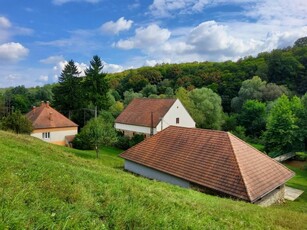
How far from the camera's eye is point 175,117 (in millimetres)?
41375

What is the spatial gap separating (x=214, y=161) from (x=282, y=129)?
2697 centimetres

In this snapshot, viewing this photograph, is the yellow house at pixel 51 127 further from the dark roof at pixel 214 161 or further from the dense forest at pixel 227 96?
Result: the dark roof at pixel 214 161

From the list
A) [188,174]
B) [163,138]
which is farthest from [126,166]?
[188,174]

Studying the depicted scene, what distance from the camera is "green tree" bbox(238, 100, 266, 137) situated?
56.9 m

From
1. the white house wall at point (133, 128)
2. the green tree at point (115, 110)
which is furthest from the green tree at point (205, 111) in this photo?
the green tree at point (115, 110)

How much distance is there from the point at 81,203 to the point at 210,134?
16.8 metres

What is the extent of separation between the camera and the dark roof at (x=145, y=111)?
135ft

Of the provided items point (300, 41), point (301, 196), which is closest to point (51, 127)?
point (301, 196)

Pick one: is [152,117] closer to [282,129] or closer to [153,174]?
[153,174]

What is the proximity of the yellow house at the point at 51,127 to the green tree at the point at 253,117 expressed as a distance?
114 feet

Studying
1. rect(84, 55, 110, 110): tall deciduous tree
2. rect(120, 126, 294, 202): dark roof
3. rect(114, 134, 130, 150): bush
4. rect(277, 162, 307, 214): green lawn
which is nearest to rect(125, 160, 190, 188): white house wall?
rect(120, 126, 294, 202): dark roof

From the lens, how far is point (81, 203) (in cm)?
604

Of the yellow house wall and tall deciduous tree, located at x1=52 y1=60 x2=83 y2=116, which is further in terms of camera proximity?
tall deciduous tree, located at x1=52 y1=60 x2=83 y2=116

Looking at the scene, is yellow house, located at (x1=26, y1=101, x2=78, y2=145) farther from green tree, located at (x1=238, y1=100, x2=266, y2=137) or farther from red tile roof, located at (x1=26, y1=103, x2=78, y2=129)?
green tree, located at (x1=238, y1=100, x2=266, y2=137)
